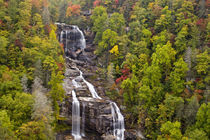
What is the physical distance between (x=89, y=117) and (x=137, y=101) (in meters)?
9.93

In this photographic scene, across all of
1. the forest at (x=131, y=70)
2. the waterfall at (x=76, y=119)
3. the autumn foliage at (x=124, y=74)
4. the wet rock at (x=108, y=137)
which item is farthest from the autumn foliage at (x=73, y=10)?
the wet rock at (x=108, y=137)

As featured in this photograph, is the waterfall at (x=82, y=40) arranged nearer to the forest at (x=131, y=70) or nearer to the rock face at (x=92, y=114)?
the forest at (x=131, y=70)

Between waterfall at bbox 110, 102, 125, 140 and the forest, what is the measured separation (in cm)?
108

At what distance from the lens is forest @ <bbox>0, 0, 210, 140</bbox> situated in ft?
98.9

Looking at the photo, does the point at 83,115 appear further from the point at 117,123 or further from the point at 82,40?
the point at 82,40

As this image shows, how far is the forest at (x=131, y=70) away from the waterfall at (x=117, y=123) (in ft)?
3.53

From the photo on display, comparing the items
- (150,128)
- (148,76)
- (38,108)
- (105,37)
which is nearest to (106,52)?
(105,37)

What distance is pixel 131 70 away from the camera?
45.2m

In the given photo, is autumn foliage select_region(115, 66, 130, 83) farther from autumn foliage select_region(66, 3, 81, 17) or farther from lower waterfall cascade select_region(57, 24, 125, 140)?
autumn foliage select_region(66, 3, 81, 17)

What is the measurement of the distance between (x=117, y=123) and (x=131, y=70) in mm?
13384

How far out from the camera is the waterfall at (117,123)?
35963mm

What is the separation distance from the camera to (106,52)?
5419 centimetres

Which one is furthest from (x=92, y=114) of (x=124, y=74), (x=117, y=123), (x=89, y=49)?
(x=89, y=49)

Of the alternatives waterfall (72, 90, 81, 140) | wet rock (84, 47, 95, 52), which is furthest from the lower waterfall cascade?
wet rock (84, 47, 95, 52)
